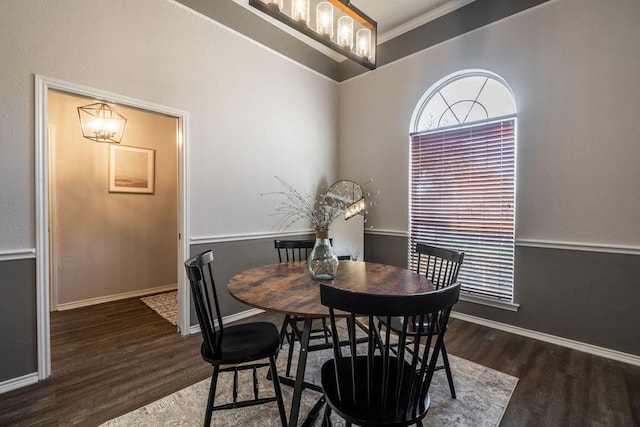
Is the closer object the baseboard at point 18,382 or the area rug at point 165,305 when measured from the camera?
the baseboard at point 18,382

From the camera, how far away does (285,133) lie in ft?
12.1

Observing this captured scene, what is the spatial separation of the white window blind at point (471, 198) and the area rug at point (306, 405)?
1.13 m

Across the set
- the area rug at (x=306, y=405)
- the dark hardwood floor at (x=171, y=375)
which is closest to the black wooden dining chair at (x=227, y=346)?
the area rug at (x=306, y=405)

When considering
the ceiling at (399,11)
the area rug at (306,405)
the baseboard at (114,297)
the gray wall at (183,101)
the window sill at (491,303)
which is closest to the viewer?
the area rug at (306,405)

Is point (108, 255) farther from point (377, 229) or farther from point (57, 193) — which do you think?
point (377, 229)

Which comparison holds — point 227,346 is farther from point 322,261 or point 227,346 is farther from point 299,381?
point 322,261

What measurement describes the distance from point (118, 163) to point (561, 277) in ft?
16.3

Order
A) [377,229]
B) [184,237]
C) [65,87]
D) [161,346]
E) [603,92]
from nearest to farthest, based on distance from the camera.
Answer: [65,87] → [603,92] → [161,346] → [184,237] → [377,229]

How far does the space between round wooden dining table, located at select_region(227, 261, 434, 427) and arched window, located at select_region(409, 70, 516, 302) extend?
1480mm

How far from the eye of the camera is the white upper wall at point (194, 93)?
2010mm

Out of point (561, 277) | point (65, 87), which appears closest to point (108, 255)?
point (65, 87)

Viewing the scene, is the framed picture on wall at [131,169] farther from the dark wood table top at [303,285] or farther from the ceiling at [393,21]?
the dark wood table top at [303,285]

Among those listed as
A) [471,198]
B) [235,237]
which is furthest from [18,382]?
[471,198]

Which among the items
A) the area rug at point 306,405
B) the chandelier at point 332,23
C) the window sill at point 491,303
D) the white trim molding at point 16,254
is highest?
the chandelier at point 332,23
